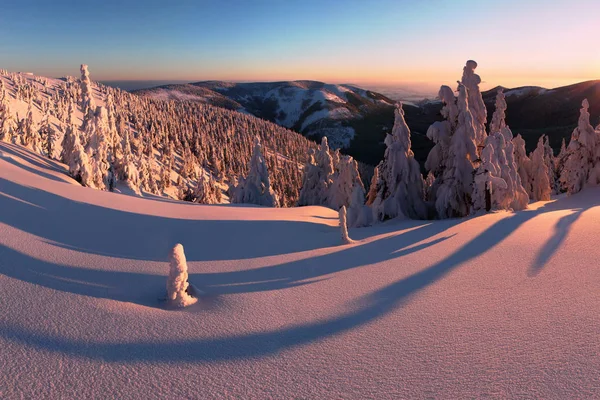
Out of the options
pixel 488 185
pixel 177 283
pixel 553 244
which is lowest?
pixel 177 283

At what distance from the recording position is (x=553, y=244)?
9.18 meters

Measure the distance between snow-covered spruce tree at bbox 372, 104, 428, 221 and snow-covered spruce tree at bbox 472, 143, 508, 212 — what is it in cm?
414

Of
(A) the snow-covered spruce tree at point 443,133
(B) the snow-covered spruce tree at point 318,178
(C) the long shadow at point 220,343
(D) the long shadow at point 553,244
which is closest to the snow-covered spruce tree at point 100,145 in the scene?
(B) the snow-covered spruce tree at point 318,178

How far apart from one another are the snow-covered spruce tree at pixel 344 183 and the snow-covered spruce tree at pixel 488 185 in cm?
1731

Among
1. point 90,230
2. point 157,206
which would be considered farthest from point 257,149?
point 90,230

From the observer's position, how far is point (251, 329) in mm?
5980

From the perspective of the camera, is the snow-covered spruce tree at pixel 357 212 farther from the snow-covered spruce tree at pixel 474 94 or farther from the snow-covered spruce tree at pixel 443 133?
the snow-covered spruce tree at pixel 474 94

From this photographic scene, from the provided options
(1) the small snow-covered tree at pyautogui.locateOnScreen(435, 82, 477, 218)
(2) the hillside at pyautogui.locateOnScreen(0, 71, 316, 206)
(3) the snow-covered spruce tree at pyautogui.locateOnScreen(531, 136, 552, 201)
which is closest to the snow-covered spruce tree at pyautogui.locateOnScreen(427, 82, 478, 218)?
(1) the small snow-covered tree at pyautogui.locateOnScreen(435, 82, 477, 218)

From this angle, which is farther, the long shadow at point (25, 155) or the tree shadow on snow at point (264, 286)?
the long shadow at point (25, 155)

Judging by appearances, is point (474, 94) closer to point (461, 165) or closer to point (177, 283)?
point (461, 165)

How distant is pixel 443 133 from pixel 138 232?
66.0 feet

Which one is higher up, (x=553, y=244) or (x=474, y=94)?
(x=474, y=94)

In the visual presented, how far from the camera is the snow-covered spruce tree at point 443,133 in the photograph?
74.9 ft

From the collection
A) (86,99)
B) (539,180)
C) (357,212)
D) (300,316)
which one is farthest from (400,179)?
(86,99)
